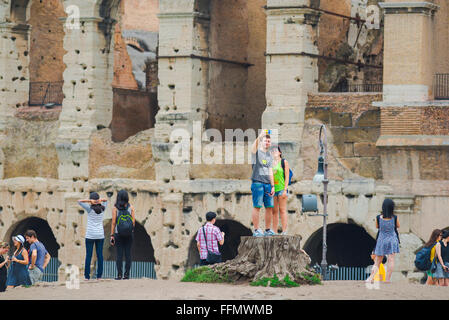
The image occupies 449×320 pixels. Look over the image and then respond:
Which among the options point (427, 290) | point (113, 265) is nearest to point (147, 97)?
point (113, 265)

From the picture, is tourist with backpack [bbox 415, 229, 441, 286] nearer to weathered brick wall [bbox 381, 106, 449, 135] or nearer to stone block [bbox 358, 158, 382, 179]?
weathered brick wall [bbox 381, 106, 449, 135]

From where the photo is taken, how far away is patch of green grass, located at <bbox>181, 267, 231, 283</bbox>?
1967cm

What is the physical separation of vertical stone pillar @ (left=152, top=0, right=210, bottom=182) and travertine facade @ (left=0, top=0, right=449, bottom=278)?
1.1 inches

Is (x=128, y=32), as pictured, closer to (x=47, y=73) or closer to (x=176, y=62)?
(x=47, y=73)

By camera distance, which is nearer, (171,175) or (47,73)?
(171,175)

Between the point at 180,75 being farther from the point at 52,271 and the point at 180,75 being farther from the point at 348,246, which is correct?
the point at 52,271

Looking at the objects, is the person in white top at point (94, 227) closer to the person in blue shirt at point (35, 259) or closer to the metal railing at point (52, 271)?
the person in blue shirt at point (35, 259)

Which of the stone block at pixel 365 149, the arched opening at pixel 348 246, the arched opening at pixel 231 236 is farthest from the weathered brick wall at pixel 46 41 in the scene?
the stone block at pixel 365 149

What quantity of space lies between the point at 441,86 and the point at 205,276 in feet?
28.6

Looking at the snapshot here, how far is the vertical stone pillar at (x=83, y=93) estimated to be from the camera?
30.2 m

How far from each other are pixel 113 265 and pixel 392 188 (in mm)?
6247

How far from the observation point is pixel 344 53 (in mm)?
29219

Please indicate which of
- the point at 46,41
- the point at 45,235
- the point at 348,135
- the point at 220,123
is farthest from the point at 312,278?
the point at 46,41

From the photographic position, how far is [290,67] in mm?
27672
